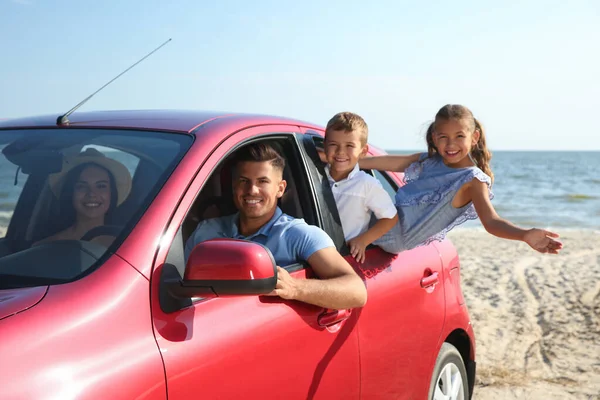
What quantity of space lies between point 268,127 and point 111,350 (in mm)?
1332

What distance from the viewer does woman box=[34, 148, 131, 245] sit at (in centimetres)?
232

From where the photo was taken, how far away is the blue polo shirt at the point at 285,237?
2.78 m

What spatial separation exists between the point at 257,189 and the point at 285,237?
218mm

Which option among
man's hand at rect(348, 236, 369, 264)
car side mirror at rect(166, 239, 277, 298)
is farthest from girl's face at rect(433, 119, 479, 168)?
car side mirror at rect(166, 239, 277, 298)

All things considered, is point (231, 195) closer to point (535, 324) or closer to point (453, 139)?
point (453, 139)

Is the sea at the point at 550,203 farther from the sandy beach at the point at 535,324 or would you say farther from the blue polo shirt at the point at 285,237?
the blue polo shirt at the point at 285,237

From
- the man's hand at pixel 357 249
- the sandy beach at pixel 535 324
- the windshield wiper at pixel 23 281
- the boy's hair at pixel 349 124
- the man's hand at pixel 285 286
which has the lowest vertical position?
the sandy beach at pixel 535 324

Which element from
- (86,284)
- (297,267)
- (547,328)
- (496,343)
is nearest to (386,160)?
(297,267)

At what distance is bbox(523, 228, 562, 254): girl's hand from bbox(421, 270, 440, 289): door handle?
0.80 metres

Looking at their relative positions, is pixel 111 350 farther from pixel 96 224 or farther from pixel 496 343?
pixel 496 343

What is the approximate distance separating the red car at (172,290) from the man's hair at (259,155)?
2.2 inches

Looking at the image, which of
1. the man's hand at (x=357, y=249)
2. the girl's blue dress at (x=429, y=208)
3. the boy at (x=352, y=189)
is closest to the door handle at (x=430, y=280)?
the girl's blue dress at (x=429, y=208)

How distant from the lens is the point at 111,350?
1877 millimetres

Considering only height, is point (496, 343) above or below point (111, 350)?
below
